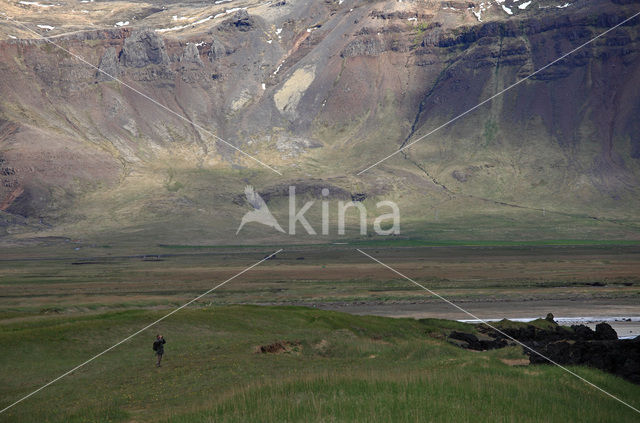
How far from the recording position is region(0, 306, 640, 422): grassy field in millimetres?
22578

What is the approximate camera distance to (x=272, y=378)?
30.8 meters

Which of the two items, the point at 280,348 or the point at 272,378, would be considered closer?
the point at 272,378

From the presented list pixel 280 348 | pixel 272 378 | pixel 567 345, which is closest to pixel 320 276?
pixel 280 348

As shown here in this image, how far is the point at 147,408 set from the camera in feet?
89.0

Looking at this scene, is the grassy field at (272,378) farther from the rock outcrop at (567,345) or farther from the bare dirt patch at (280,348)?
the rock outcrop at (567,345)

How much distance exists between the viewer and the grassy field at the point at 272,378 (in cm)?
2258

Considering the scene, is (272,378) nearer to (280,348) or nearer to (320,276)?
(280,348)

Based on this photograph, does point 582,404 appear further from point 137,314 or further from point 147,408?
point 137,314

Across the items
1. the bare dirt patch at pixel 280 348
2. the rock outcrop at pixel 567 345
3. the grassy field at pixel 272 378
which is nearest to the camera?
the grassy field at pixel 272 378

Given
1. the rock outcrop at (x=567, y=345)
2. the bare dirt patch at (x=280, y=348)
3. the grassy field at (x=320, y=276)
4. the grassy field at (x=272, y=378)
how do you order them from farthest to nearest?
1. the grassy field at (x=320, y=276)
2. the bare dirt patch at (x=280, y=348)
3. the rock outcrop at (x=567, y=345)
4. the grassy field at (x=272, y=378)

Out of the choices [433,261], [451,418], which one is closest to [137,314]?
[451,418]

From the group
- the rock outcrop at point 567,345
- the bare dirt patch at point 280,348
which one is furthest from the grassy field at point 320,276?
the rock outcrop at point 567,345

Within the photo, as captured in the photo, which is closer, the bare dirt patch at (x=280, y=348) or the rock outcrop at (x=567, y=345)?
the rock outcrop at (x=567, y=345)

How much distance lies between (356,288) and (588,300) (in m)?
33.0
